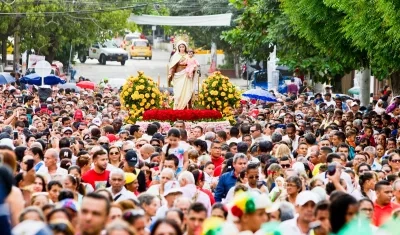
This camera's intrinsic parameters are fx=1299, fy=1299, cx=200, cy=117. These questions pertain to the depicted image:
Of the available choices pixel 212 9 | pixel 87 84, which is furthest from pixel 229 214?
pixel 212 9

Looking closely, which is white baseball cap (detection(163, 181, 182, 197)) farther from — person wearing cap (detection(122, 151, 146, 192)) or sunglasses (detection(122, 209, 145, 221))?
sunglasses (detection(122, 209, 145, 221))

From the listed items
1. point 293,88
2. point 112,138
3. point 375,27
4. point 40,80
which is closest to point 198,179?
point 112,138

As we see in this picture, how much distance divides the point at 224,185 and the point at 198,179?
0.45m

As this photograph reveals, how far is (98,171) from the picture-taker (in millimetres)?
16578

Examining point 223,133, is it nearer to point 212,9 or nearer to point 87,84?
point 87,84

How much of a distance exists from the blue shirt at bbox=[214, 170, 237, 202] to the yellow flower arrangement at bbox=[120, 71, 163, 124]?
1347cm

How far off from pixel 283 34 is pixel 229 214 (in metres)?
21.3

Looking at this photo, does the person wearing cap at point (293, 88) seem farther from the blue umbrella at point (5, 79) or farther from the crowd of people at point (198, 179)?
the crowd of people at point (198, 179)

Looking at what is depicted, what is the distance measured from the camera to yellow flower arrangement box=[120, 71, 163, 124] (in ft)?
98.7

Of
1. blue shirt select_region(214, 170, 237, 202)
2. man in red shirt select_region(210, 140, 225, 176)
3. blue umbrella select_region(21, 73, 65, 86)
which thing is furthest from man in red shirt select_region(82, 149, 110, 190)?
blue umbrella select_region(21, 73, 65, 86)

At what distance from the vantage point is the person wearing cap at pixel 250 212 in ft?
36.9

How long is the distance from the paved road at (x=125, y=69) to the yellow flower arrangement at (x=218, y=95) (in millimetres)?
30241

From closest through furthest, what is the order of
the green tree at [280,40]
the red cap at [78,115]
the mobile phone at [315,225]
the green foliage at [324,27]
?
the mobile phone at [315,225] → the green foliage at [324,27] → the red cap at [78,115] → the green tree at [280,40]

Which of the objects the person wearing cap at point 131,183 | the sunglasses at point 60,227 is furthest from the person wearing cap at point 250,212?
the person wearing cap at point 131,183
